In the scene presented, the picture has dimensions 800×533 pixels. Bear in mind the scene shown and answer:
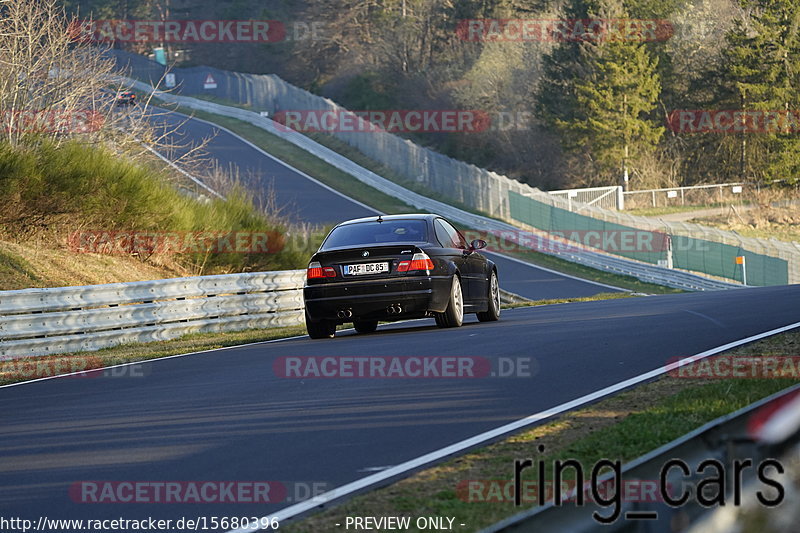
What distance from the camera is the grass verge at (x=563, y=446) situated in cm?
595

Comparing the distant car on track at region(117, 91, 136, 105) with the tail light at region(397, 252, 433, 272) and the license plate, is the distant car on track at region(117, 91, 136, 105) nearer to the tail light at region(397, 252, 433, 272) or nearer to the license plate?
the license plate

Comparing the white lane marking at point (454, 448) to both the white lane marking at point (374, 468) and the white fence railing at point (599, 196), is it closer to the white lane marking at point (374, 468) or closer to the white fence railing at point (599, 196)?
the white lane marking at point (374, 468)

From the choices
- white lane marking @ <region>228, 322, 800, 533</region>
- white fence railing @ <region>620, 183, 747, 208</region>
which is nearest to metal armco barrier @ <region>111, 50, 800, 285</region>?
white fence railing @ <region>620, 183, 747, 208</region>

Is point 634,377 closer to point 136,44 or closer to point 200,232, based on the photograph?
point 200,232

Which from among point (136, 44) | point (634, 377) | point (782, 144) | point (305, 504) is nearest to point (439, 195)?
point (782, 144)

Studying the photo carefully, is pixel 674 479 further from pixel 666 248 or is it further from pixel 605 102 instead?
pixel 605 102

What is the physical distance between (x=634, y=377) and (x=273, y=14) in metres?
94.4

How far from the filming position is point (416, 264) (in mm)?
14734

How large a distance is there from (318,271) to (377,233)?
108cm

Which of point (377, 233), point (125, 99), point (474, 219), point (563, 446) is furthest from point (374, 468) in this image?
point (474, 219)

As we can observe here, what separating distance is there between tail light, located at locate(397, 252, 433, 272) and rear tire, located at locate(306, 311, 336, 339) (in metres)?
1.32

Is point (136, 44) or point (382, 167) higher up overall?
point (136, 44)

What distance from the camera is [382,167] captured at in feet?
206

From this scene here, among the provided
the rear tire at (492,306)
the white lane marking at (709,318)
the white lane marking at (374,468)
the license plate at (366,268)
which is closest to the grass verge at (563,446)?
the white lane marking at (374,468)
